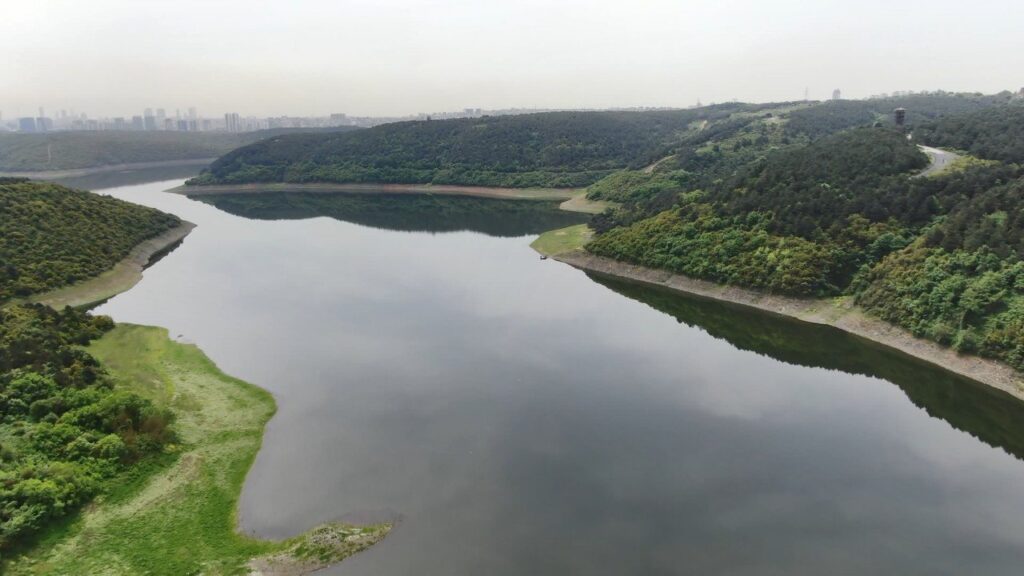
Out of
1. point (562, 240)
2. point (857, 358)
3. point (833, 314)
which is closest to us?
point (857, 358)

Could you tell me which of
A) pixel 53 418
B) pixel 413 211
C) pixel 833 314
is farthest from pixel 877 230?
pixel 413 211

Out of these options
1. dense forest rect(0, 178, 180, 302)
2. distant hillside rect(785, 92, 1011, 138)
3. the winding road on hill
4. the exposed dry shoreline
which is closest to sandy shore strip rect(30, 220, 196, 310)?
dense forest rect(0, 178, 180, 302)

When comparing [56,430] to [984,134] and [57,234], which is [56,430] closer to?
[57,234]

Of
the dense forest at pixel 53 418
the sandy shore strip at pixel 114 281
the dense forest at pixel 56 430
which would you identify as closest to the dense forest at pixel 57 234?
the dense forest at pixel 53 418

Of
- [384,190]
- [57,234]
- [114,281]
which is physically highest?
[384,190]

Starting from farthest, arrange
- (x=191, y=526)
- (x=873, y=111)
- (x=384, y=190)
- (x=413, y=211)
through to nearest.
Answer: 1. (x=873, y=111)
2. (x=384, y=190)
3. (x=413, y=211)
4. (x=191, y=526)

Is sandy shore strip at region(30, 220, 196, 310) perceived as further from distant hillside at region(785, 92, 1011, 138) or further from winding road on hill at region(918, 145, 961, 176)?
distant hillside at region(785, 92, 1011, 138)
